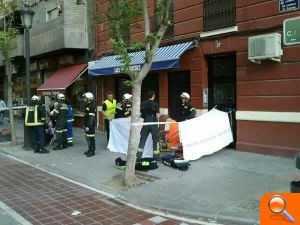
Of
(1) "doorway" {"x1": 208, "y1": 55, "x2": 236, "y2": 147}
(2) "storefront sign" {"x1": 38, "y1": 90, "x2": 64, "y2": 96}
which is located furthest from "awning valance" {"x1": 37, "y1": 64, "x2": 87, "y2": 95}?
(1) "doorway" {"x1": 208, "y1": 55, "x2": 236, "y2": 147}

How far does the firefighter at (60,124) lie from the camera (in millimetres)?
13250

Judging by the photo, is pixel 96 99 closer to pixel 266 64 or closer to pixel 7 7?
pixel 7 7

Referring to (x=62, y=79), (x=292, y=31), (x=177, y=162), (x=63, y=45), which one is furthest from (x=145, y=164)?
(x=62, y=79)

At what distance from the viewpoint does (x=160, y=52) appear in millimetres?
13180

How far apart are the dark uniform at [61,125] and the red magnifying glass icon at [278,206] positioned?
10883mm

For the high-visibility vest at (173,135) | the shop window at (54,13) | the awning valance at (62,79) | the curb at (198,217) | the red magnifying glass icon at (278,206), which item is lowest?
the curb at (198,217)

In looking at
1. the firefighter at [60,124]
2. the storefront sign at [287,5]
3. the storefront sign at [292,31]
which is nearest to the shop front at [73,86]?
the firefighter at [60,124]

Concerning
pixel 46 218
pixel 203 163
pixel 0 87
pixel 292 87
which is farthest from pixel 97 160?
pixel 0 87

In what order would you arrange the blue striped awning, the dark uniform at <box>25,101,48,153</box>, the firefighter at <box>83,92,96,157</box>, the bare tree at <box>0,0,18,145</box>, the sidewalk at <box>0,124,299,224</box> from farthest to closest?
the bare tree at <box>0,0,18,145</box> < the dark uniform at <box>25,101,48,153</box> < the blue striped awning < the firefighter at <box>83,92,96,157</box> < the sidewalk at <box>0,124,299,224</box>

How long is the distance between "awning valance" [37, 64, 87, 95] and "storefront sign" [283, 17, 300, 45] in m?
13.1

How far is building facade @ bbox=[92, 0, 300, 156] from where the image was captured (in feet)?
33.0

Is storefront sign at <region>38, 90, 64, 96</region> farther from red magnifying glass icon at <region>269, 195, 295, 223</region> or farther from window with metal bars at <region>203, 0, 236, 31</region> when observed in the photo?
red magnifying glass icon at <region>269, 195, 295, 223</region>

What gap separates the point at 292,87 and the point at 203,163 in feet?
9.33

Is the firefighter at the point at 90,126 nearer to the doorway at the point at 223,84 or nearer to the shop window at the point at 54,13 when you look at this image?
the doorway at the point at 223,84
